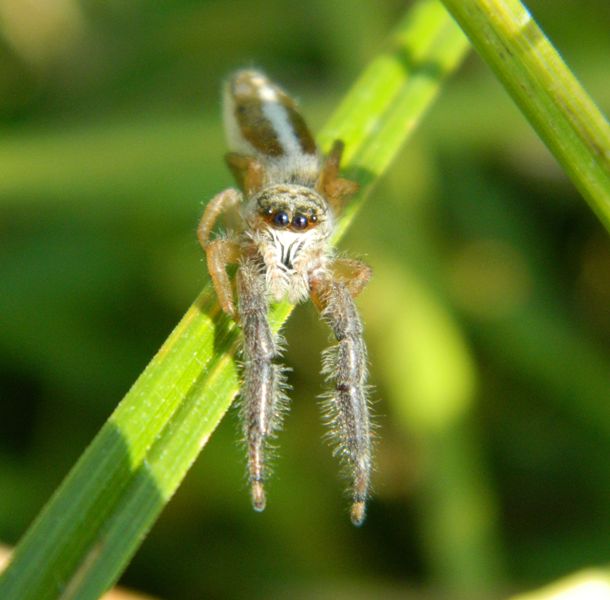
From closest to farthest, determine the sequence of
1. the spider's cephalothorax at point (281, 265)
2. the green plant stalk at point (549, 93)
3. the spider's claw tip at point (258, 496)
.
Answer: the green plant stalk at point (549, 93) < the spider's claw tip at point (258, 496) < the spider's cephalothorax at point (281, 265)

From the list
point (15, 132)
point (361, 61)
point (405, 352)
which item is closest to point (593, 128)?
point (405, 352)

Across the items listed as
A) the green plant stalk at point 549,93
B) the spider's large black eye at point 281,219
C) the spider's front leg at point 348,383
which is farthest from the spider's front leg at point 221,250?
the green plant stalk at point 549,93

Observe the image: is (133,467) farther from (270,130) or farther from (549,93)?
(270,130)

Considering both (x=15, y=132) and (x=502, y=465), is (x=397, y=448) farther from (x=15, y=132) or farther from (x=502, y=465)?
(x=15, y=132)

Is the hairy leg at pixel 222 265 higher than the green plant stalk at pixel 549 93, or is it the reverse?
the green plant stalk at pixel 549 93

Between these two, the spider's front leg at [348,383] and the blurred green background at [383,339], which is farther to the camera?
the blurred green background at [383,339]

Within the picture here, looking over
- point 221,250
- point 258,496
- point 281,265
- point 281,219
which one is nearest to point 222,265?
point 221,250

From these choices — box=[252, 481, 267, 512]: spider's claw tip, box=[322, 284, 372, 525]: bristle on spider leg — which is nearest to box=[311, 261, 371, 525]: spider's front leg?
box=[322, 284, 372, 525]: bristle on spider leg

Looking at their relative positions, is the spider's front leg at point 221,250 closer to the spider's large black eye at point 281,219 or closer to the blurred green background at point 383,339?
the spider's large black eye at point 281,219
